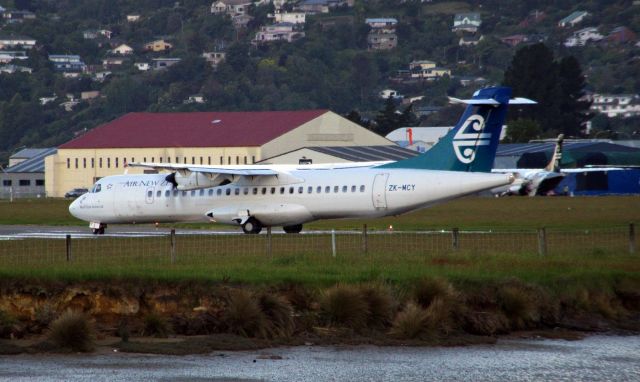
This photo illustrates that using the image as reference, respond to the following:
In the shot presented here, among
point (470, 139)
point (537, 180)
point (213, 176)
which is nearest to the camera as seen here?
point (470, 139)

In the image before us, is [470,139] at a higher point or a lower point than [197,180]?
higher

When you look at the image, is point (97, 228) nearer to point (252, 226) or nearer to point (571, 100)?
point (252, 226)

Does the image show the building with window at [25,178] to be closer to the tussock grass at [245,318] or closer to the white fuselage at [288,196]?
the white fuselage at [288,196]

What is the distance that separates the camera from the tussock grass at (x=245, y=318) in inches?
1215

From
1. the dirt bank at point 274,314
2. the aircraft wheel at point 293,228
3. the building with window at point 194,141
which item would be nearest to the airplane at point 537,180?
the building with window at point 194,141

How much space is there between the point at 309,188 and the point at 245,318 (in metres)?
21.8

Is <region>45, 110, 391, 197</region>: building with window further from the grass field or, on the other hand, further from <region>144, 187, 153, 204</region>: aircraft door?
<region>144, 187, 153, 204</region>: aircraft door

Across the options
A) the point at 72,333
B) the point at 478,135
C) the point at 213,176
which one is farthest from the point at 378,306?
the point at 213,176

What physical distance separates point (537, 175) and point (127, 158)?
4389 cm

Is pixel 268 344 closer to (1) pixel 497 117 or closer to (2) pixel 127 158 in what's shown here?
(1) pixel 497 117

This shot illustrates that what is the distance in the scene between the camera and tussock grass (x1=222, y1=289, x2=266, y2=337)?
30.9 meters

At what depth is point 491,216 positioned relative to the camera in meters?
69.8

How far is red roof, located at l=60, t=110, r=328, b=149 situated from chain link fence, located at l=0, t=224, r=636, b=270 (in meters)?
71.3

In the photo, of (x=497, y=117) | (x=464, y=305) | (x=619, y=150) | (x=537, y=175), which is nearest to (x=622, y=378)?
(x=464, y=305)
